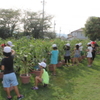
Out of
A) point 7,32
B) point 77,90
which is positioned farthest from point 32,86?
point 7,32

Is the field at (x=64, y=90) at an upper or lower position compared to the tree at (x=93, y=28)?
lower

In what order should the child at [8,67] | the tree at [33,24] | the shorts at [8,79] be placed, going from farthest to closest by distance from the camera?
1. the tree at [33,24]
2. the shorts at [8,79]
3. the child at [8,67]

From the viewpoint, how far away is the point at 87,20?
27734mm

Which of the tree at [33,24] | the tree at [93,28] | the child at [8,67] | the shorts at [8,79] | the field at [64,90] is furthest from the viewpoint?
the tree at [33,24]

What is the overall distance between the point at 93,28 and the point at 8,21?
16.7 metres

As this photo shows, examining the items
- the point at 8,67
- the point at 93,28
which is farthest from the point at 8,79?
the point at 93,28

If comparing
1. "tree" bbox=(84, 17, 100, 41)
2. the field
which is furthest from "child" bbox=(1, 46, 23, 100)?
"tree" bbox=(84, 17, 100, 41)

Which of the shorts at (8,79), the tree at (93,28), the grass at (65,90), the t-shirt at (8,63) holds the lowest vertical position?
the grass at (65,90)

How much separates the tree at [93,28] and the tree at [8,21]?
1466 centimetres

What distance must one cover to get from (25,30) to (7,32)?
4051 mm

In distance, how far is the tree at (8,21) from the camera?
27.0 m

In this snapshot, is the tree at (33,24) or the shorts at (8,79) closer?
the shorts at (8,79)

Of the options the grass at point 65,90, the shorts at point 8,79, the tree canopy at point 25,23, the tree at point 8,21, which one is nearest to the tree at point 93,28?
the tree canopy at point 25,23

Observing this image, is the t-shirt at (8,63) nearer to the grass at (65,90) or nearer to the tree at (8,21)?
the grass at (65,90)
